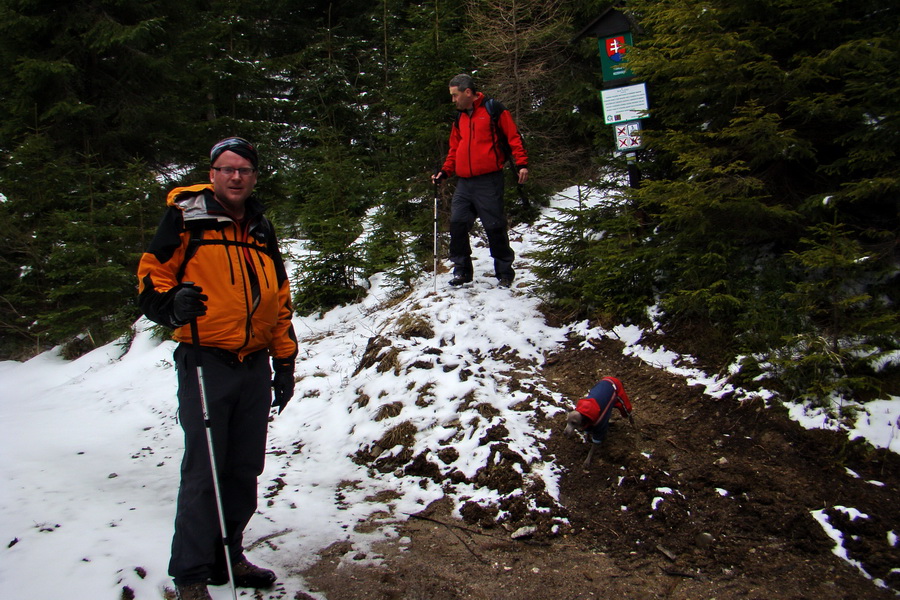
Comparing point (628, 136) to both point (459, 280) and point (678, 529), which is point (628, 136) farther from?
point (678, 529)

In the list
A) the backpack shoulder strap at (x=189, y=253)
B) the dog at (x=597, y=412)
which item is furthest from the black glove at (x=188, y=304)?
the dog at (x=597, y=412)

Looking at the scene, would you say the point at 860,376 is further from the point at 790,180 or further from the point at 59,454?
the point at 59,454

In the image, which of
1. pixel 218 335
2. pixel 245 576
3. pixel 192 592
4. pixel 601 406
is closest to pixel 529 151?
pixel 601 406

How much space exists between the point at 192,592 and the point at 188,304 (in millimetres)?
1466

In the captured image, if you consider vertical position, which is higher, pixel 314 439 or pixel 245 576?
pixel 245 576

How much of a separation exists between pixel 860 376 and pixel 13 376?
46.7 feet

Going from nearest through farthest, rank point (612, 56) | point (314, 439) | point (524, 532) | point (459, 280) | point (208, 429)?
point (208, 429) → point (524, 532) → point (314, 439) → point (612, 56) → point (459, 280)

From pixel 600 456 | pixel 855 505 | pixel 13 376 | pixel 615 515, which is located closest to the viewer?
pixel 855 505

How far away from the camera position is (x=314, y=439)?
527cm

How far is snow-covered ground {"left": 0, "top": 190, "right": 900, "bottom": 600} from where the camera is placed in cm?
316

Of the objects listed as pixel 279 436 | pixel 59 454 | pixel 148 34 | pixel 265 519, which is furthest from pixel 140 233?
pixel 265 519

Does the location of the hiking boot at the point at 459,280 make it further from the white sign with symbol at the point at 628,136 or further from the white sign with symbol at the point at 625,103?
the white sign with symbol at the point at 625,103

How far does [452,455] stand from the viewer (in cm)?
433

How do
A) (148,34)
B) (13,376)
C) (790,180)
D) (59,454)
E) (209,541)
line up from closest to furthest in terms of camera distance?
(209,541), (790,180), (59,454), (13,376), (148,34)
